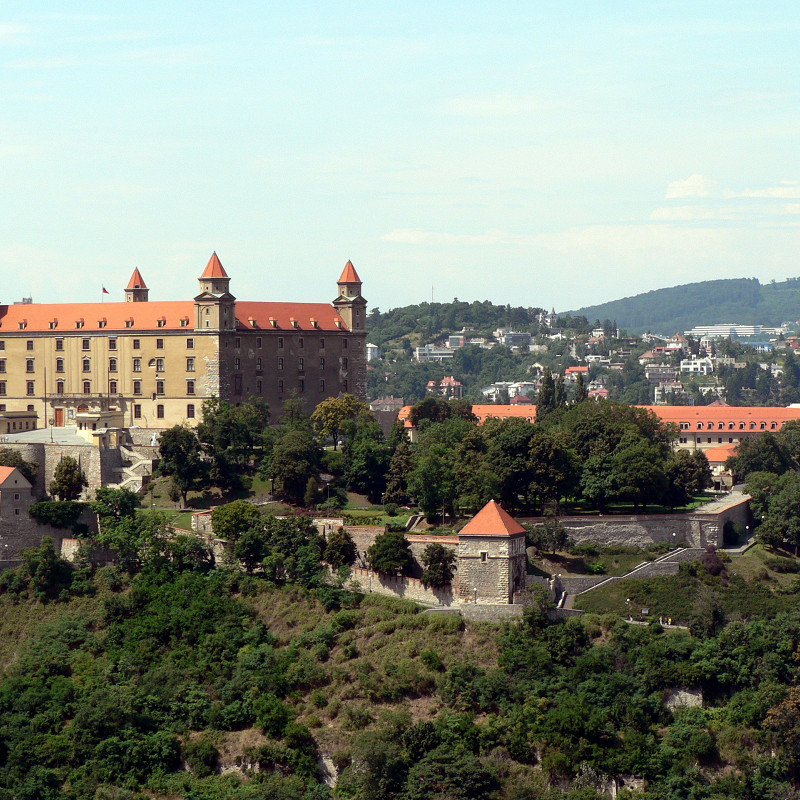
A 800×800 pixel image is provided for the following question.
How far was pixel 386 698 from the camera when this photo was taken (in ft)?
192

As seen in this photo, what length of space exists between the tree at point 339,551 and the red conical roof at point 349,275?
2960 cm

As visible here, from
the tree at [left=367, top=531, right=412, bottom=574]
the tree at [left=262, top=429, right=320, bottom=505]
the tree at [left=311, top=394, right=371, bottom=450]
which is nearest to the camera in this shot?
→ the tree at [left=367, top=531, right=412, bottom=574]

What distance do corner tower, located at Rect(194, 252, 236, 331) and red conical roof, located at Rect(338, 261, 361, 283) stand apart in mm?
8663

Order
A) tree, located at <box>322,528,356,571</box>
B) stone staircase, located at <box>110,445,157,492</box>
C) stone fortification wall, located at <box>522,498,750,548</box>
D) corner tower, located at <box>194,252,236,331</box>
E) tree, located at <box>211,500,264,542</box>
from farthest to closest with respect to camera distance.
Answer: corner tower, located at <box>194,252,236,331</box> < stone staircase, located at <box>110,445,157,492</box> < stone fortification wall, located at <box>522,498,750,548</box> < tree, located at <box>211,500,264,542</box> < tree, located at <box>322,528,356,571</box>

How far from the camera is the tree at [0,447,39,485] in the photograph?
72.4m

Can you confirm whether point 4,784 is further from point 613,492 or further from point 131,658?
point 613,492

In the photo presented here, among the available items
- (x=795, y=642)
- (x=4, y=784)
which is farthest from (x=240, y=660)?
(x=795, y=642)

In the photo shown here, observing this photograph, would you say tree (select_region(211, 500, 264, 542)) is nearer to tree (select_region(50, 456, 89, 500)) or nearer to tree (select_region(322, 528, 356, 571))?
tree (select_region(322, 528, 356, 571))

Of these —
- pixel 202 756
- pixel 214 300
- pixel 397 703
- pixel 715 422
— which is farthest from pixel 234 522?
pixel 715 422

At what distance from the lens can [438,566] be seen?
205ft

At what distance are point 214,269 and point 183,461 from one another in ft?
49.3

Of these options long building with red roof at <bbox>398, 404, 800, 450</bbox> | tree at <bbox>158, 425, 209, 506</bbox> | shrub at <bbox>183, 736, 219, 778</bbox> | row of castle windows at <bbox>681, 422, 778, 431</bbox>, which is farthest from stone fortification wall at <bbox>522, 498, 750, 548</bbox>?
row of castle windows at <bbox>681, 422, 778, 431</bbox>

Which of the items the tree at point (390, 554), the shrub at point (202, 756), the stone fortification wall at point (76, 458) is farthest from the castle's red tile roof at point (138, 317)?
the shrub at point (202, 756)

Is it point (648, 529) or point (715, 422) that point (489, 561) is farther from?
point (715, 422)
